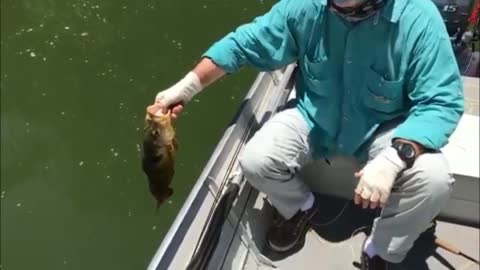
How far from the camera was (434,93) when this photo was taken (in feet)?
8.23

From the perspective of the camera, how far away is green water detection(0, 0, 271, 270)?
4.73 metres

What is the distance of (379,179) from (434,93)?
16.1 inches

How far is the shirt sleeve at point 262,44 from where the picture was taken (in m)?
2.79

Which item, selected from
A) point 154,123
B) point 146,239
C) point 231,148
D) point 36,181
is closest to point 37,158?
point 36,181

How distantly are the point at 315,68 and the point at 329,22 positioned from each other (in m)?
0.21

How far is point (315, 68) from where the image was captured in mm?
2791

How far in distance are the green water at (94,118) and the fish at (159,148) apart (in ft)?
6.37

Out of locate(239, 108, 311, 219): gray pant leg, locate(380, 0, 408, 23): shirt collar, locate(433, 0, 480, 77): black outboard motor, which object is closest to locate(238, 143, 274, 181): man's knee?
locate(239, 108, 311, 219): gray pant leg

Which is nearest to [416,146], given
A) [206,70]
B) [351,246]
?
[351,246]

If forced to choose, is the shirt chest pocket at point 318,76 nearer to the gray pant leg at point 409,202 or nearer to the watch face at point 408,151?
the gray pant leg at point 409,202

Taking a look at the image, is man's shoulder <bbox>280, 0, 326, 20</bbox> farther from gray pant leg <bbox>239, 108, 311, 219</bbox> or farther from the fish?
the fish

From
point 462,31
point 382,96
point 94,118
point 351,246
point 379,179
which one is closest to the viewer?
point 379,179

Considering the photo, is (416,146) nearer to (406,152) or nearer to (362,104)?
(406,152)

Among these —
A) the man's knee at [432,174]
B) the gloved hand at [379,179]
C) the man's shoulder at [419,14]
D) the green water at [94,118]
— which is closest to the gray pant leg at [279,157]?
the gloved hand at [379,179]
